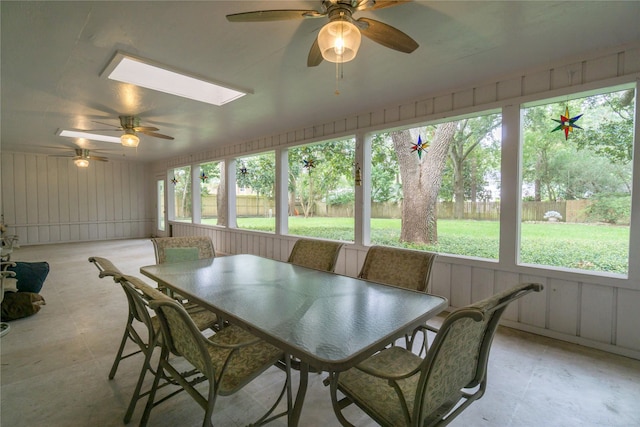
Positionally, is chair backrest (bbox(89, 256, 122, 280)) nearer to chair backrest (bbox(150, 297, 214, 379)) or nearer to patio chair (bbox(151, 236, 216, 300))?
chair backrest (bbox(150, 297, 214, 379))

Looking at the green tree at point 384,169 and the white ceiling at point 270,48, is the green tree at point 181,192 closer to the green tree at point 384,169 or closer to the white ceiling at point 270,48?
the white ceiling at point 270,48

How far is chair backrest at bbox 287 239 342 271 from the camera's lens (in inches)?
103

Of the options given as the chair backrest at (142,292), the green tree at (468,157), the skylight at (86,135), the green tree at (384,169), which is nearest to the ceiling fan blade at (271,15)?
the chair backrest at (142,292)

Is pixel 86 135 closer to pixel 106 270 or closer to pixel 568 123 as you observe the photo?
pixel 106 270

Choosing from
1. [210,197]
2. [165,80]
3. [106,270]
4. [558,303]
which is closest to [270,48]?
[165,80]

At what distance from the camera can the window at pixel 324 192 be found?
5812 mm

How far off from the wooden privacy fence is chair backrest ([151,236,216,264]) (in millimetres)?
2757

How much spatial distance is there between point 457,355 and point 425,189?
12.5 feet

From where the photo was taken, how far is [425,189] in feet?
15.1

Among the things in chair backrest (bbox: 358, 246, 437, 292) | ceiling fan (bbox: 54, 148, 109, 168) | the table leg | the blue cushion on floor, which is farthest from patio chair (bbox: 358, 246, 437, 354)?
ceiling fan (bbox: 54, 148, 109, 168)

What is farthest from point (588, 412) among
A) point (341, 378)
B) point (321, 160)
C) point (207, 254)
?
point (321, 160)

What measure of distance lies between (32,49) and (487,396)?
4.16 meters

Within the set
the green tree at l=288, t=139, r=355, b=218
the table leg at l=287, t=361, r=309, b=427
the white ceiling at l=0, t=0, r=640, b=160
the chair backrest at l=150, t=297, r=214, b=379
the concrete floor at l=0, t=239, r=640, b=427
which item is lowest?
the concrete floor at l=0, t=239, r=640, b=427

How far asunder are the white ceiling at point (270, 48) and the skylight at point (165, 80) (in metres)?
0.11
